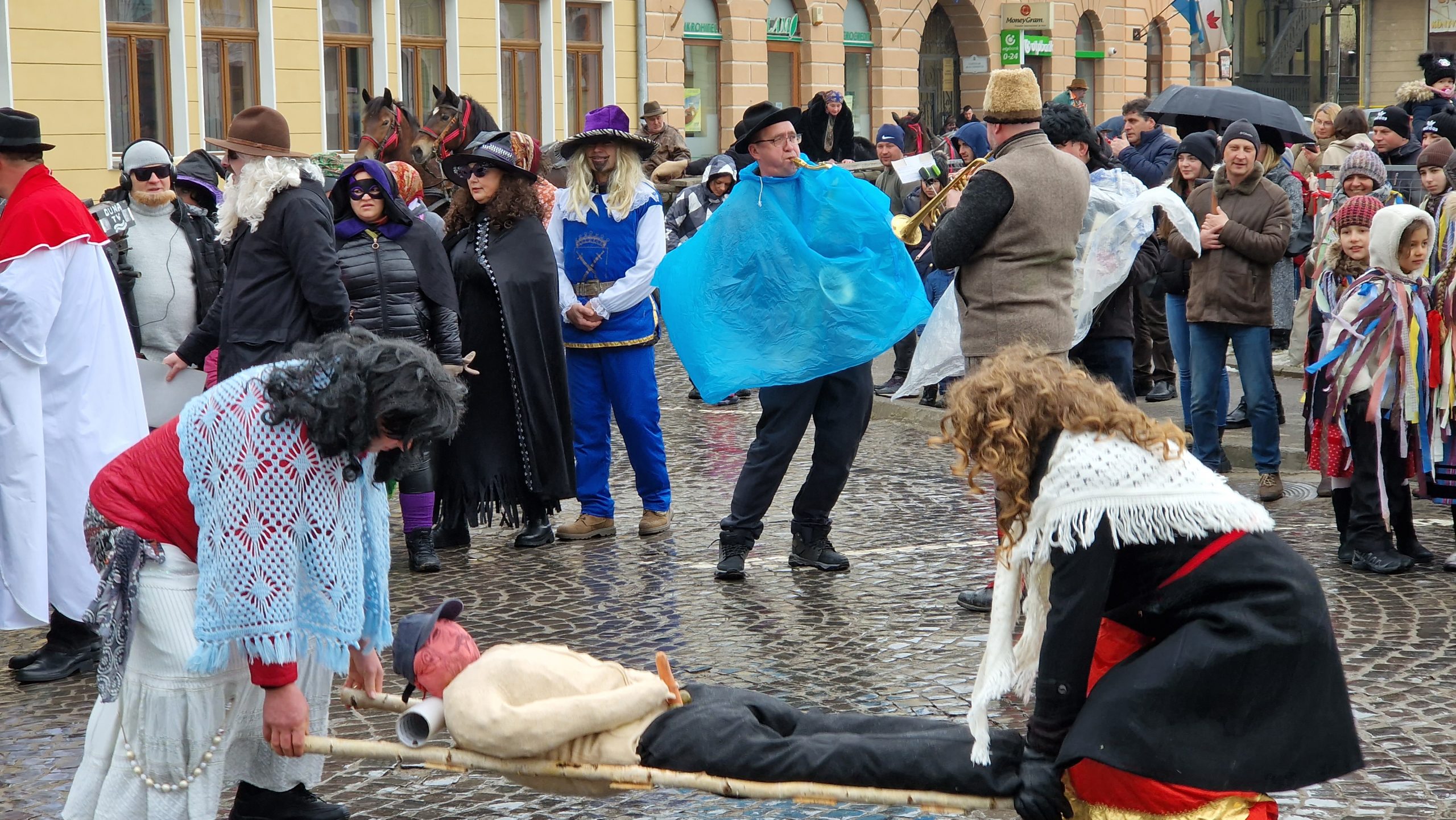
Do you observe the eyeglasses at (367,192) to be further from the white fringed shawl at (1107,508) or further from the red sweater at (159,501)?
the white fringed shawl at (1107,508)

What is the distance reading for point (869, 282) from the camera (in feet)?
21.4

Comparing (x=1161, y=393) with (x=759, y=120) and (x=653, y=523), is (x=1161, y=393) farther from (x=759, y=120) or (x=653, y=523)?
(x=759, y=120)

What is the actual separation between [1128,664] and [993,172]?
9.84 feet

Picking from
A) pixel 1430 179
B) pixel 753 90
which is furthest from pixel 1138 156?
pixel 753 90

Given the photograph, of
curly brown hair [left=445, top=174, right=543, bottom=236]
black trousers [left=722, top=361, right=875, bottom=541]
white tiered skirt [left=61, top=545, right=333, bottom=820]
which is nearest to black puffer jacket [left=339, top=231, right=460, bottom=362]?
curly brown hair [left=445, top=174, right=543, bottom=236]

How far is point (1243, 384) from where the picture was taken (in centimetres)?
825

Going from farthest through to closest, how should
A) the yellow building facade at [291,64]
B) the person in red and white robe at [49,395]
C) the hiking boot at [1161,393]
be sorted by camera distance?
the yellow building facade at [291,64] → the hiking boot at [1161,393] → the person in red and white robe at [49,395]

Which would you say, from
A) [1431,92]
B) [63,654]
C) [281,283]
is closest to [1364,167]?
[281,283]

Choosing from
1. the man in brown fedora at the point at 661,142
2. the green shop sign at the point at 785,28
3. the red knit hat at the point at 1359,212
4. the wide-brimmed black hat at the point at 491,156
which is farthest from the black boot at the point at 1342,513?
the green shop sign at the point at 785,28

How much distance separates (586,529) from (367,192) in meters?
1.85

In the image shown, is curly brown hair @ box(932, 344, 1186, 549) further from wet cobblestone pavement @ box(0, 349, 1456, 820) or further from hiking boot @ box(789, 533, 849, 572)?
hiking boot @ box(789, 533, 849, 572)

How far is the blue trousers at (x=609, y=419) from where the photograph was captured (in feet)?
24.8

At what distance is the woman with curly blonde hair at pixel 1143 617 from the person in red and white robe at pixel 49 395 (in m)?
3.43

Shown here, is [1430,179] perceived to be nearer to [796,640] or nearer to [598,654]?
[796,640]
